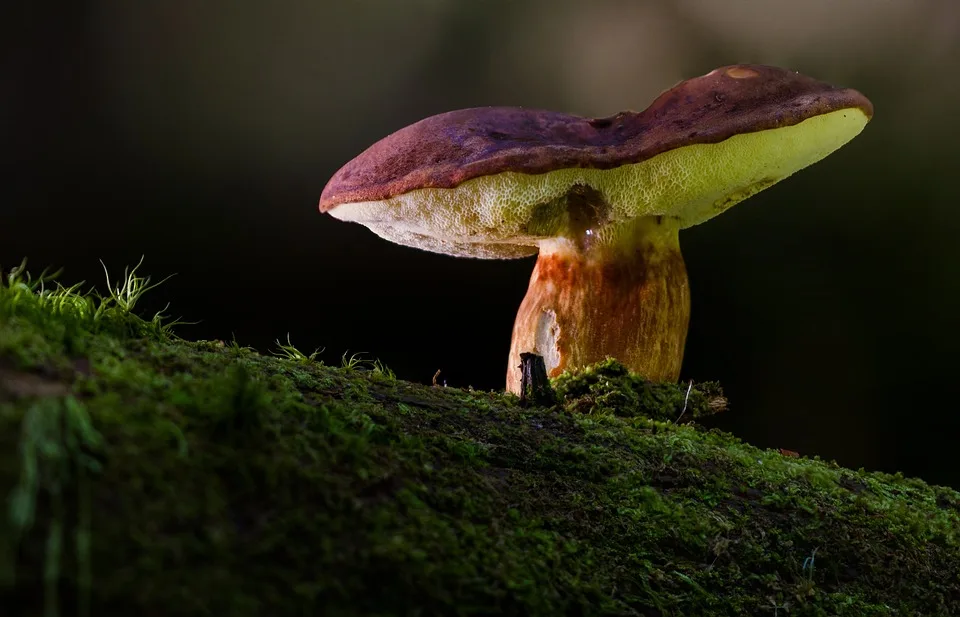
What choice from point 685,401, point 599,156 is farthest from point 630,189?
point 685,401

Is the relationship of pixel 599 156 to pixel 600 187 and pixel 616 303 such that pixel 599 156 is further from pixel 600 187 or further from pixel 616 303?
pixel 616 303

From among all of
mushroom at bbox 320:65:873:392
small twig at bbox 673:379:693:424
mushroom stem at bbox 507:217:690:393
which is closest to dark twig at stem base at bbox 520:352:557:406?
mushroom at bbox 320:65:873:392

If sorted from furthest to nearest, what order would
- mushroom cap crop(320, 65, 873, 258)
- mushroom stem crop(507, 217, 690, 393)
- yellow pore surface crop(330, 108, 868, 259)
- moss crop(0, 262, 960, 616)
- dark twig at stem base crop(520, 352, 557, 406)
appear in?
mushroom stem crop(507, 217, 690, 393)
yellow pore surface crop(330, 108, 868, 259)
mushroom cap crop(320, 65, 873, 258)
dark twig at stem base crop(520, 352, 557, 406)
moss crop(0, 262, 960, 616)

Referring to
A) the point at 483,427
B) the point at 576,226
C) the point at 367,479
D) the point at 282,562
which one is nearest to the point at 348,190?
the point at 576,226

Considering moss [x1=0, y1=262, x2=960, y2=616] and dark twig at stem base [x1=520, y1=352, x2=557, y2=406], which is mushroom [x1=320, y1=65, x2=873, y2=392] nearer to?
dark twig at stem base [x1=520, y1=352, x2=557, y2=406]

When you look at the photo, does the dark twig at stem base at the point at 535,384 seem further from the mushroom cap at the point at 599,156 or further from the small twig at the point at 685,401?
the small twig at the point at 685,401

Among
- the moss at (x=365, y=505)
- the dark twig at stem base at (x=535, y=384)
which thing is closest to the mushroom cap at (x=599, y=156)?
the dark twig at stem base at (x=535, y=384)
